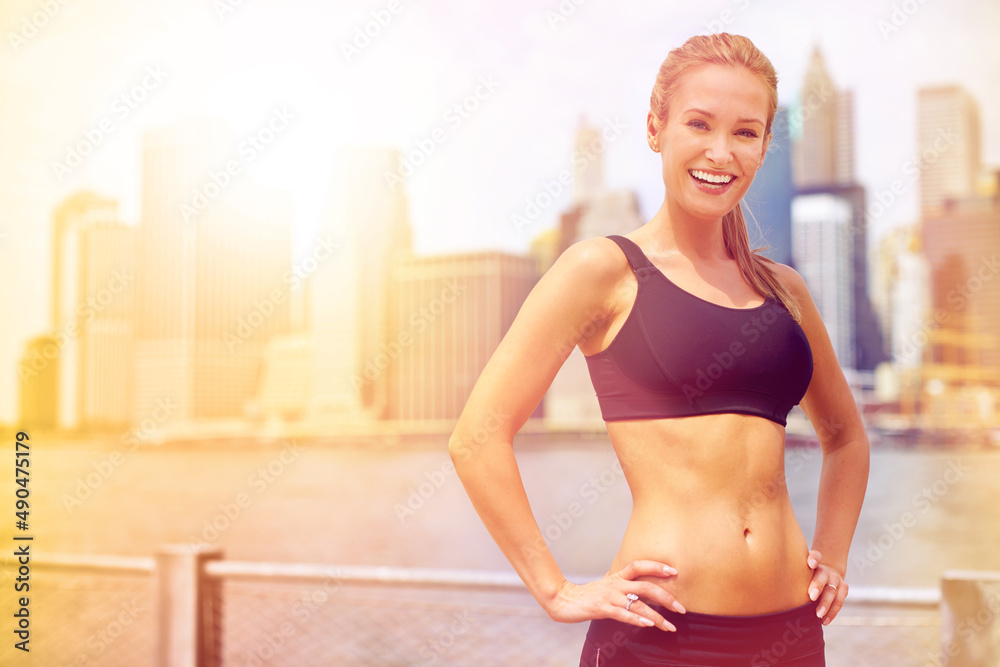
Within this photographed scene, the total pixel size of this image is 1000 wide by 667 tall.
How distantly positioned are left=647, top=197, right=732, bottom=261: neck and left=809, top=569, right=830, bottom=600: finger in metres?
0.57

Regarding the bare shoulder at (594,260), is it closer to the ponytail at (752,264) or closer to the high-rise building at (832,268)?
the ponytail at (752,264)

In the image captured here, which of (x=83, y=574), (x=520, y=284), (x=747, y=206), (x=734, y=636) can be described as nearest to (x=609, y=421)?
(x=734, y=636)

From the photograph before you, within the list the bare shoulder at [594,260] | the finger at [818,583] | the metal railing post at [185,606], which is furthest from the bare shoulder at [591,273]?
the metal railing post at [185,606]

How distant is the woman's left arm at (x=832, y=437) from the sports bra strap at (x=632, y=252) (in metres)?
0.34

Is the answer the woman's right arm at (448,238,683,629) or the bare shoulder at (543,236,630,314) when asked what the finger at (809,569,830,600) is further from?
the bare shoulder at (543,236,630,314)

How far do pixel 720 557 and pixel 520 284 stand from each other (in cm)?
7142

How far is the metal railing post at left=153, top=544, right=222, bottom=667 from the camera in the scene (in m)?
3.31

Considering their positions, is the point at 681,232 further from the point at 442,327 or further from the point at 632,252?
the point at 442,327

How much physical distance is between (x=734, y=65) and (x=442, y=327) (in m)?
89.5

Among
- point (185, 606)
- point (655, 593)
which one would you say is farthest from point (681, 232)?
point (185, 606)

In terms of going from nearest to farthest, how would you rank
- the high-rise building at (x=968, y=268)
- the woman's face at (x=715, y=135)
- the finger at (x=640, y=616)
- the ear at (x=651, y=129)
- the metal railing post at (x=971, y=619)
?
the finger at (x=640, y=616), the woman's face at (x=715, y=135), the ear at (x=651, y=129), the metal railing post at (x=971, y=619), the high-rise building at (x=968, y=268)

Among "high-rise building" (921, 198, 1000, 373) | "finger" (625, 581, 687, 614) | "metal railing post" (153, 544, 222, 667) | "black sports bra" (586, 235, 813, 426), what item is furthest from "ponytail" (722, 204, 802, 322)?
"high-rise building" (921, 198, 1000, 373)

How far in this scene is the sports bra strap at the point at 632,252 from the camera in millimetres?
1431

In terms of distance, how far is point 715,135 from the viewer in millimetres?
1426
